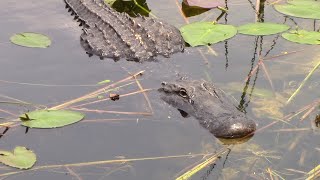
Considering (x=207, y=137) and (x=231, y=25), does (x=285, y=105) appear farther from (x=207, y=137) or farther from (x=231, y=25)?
(x=231, y=25)

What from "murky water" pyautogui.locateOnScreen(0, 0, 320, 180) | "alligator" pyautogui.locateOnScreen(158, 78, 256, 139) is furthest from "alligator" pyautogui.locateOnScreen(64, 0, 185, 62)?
"alligator" pyautogui.locateOnScreen(158, 78, 256, 139)

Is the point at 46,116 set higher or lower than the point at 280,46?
higher

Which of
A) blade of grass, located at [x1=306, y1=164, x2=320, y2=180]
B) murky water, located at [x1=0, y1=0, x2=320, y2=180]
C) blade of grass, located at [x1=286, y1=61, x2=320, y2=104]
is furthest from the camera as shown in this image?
blade of grass, located at [x1=286, y1=61, x2=320, y2=104]

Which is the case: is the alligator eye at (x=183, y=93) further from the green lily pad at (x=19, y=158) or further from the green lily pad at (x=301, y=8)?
the green lily pad at (x=301, y=8)

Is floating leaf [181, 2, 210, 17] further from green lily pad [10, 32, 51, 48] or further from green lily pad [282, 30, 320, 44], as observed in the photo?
green lily pad [10, 32, 51, 48]

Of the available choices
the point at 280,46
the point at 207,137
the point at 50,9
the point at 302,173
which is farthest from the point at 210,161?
the point at 50,9

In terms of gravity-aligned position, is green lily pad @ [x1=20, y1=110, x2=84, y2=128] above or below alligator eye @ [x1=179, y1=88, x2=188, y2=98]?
above

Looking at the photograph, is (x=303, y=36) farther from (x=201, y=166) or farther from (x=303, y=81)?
(x=201, y=166)
